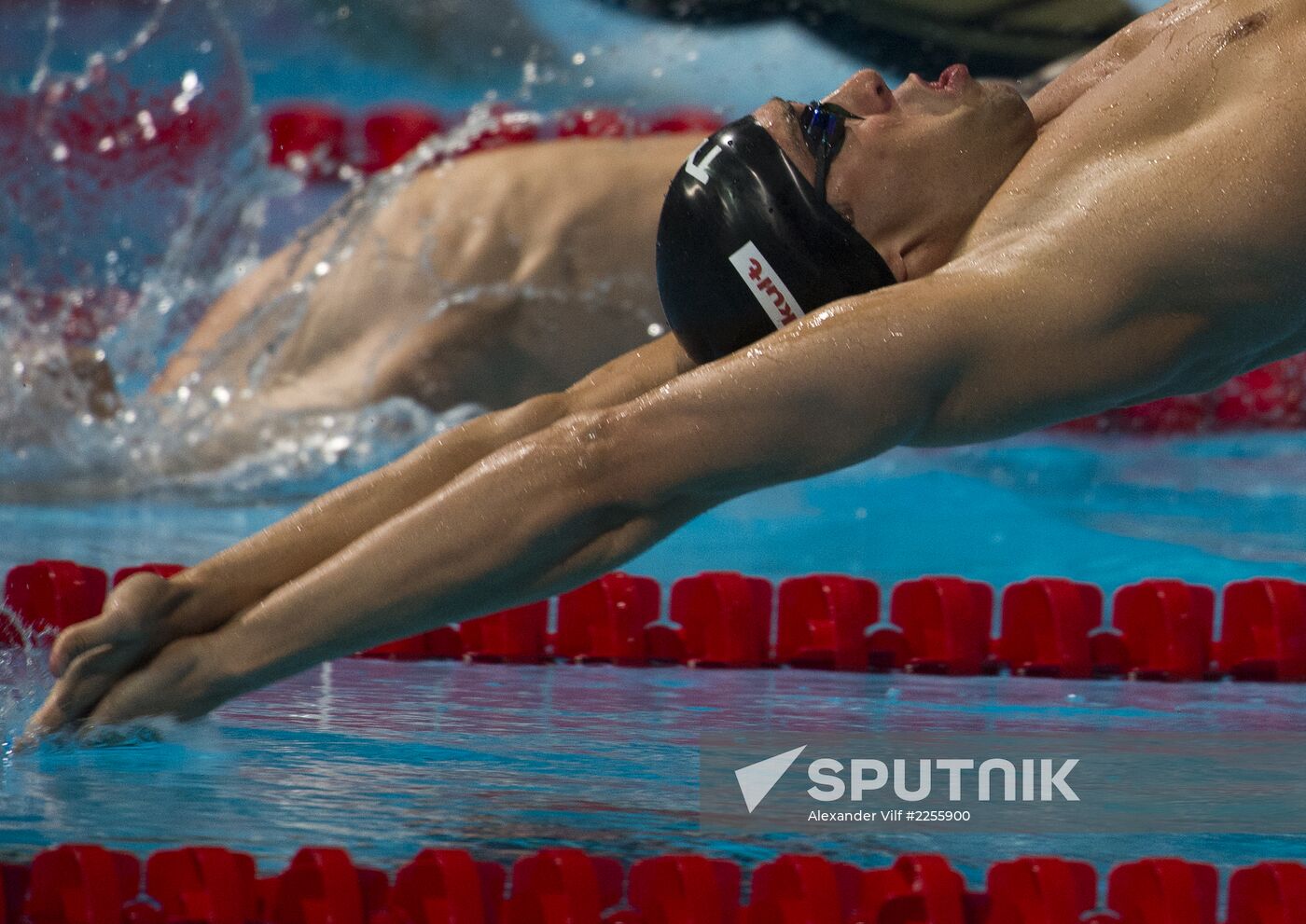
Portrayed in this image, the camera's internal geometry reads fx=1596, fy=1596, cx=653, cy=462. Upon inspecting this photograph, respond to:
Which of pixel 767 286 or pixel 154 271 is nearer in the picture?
pixel 767 286

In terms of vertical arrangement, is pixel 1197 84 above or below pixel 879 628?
above

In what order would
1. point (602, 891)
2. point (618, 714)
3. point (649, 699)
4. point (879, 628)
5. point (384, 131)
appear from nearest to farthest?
point (602, 891) < point (618, 714) < point (649, 699) < point (879, 628) < point (384, 131)

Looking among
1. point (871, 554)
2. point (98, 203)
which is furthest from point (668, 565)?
point (98, 203)

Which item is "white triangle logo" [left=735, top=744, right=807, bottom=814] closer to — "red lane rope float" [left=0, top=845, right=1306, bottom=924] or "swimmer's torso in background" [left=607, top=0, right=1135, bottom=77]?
"red lane rope float" [left=0, top=845, right=1306, bottom=924]

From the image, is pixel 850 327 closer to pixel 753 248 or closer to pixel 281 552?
pixel 753 248

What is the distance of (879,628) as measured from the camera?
3055 mm

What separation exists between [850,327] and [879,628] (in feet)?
4.66

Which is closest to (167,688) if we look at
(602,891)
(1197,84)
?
(602,891)

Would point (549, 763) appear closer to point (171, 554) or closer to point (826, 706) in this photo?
point (826, 706)

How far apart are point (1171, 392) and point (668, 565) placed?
1.76 metres

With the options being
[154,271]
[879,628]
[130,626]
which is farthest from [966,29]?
[130,626]

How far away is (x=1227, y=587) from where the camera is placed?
9.95 feet

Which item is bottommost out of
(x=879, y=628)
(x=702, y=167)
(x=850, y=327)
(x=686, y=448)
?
(x=879, y=628)

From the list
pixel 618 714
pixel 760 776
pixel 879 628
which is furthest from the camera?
pixel 879 628
